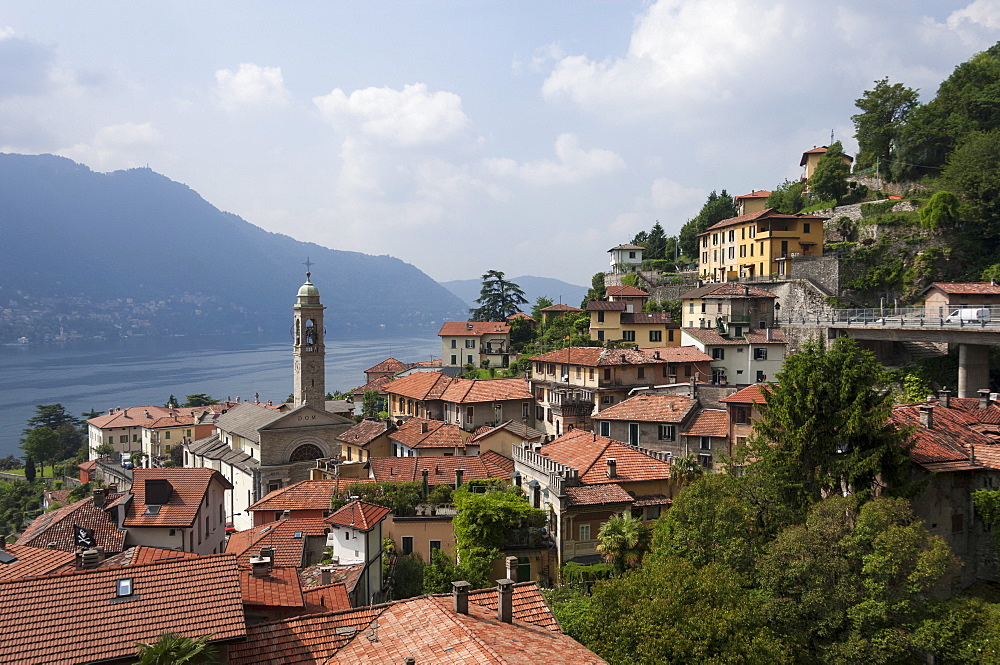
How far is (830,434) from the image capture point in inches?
901

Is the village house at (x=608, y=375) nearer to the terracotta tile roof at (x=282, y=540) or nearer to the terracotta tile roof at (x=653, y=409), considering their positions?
the terracotta tile roof at (x=653, y=409)

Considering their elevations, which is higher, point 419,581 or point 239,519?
point 419,581

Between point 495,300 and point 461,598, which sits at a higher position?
point 495,300

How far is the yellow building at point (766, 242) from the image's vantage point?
185 ft

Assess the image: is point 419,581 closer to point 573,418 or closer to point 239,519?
point 573,418

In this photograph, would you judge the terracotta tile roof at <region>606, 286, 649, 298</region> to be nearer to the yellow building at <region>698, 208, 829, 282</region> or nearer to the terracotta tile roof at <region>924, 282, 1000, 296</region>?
the yellow building at <region>698, 208, 829, 282</region>

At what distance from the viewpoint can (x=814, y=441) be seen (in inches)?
900

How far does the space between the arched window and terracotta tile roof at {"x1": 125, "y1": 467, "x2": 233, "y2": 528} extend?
13166mm

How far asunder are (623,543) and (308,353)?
3199cm

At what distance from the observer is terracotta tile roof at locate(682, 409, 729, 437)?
3281 cm

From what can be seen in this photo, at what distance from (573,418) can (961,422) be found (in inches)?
843

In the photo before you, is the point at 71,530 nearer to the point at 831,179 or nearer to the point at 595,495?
the point at 595,495

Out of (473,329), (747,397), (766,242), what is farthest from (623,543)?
(473,329)

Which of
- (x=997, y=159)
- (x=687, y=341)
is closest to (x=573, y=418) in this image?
(x=687, y=341)
